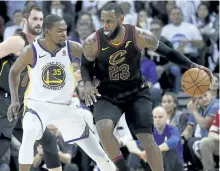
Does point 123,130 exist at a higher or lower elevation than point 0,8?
lower

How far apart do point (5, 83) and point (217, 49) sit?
561 cm

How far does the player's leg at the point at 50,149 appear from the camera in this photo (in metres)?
8.13

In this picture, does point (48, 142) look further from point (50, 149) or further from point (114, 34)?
point (114, 34)

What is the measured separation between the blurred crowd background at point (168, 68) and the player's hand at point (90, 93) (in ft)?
6.06

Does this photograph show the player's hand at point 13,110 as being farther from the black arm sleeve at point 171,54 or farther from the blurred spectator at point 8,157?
the blurred spectator at point 8,157

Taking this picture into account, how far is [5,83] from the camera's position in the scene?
27.3 ft

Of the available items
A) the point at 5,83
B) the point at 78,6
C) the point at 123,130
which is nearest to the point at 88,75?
the point at 5,83

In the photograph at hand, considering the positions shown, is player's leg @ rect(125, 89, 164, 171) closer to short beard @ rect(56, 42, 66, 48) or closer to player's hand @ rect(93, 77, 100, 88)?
player's hand @ rect(93, 77, 100, 88)

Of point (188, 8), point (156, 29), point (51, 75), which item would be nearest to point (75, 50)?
point (51, 75)

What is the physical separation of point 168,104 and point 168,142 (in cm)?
130

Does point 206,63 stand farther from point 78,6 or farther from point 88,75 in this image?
point 88,75

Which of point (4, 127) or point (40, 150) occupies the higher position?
point (4, 127)

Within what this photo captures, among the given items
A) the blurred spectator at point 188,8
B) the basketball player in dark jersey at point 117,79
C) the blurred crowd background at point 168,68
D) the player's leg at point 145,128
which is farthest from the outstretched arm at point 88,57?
the blurred spectator at point 188,8

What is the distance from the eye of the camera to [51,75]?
25.3ft
